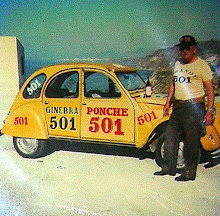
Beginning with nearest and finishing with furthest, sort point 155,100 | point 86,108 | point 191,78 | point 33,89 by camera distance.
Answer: point 191,78 < point 155,100 < point 86,108 < point 33,89

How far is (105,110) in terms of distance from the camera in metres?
2.25

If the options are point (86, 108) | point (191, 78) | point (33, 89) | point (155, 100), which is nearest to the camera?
point (191, 78)

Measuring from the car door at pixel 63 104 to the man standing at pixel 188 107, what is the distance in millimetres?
679

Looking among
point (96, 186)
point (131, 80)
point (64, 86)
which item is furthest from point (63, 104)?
point (96, 186)

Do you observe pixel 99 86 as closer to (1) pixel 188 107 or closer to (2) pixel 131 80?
(2) pixel 131 80

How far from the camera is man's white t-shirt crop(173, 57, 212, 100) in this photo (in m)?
2.07

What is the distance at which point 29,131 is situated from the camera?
246cm

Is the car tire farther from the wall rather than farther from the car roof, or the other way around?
the wall

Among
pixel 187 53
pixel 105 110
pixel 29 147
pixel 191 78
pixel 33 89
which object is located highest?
pixel 187 53

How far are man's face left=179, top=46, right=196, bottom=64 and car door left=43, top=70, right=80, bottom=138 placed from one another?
0.77 m

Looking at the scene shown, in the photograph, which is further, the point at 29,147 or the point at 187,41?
the point at 29,147

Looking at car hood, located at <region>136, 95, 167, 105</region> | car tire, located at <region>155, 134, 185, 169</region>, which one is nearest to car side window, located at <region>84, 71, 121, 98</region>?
car hood, located at <region>136, 95, 167, 105</region>

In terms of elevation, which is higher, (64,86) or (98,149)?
(64,86)

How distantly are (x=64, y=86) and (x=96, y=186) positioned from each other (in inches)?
31.4
